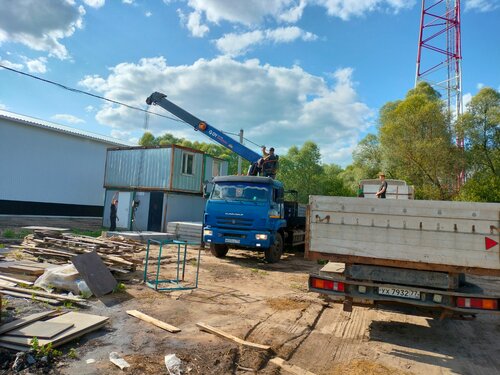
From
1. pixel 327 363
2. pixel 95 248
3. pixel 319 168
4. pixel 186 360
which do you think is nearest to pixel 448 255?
pixel 327 363

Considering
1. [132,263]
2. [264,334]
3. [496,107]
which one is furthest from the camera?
[496,107]

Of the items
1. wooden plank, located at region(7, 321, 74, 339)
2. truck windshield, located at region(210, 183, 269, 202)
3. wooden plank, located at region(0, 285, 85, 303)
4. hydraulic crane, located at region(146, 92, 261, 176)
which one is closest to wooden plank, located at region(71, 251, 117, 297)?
wooden plank, located at region(0, 285, 85, 303)

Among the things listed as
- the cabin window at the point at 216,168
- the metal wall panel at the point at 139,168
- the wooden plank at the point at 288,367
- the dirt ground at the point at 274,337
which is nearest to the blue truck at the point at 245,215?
the dirt ground at the point at 274,337

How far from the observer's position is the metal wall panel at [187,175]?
66.7 ft

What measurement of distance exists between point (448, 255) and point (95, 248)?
26.0 ft

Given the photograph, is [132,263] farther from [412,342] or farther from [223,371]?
[412,342]

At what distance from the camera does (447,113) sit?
2530 cm

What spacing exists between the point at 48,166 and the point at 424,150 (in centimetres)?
2512

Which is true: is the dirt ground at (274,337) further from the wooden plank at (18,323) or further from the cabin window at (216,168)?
the cabin window at (216,168)

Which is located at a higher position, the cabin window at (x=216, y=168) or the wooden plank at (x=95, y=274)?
the cabin window at (x=216, y=168)

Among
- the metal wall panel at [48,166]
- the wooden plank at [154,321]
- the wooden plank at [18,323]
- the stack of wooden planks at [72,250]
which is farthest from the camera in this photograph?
the metal wall panel at [48,166]

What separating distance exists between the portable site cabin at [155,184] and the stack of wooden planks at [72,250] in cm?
957

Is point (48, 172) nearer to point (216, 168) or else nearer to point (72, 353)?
point (216, 168)

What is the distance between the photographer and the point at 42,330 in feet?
14.8
